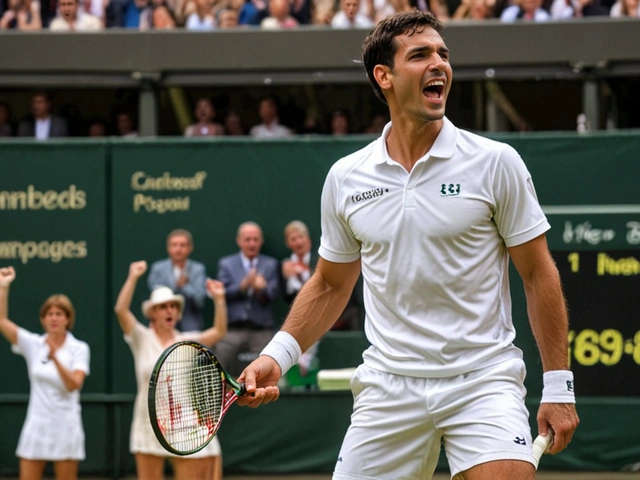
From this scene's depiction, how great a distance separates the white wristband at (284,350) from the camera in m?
4.56

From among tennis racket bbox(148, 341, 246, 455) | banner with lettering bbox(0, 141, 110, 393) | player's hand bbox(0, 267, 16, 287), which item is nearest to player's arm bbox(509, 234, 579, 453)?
tennis racket bbox(148, 341, 246, 455)

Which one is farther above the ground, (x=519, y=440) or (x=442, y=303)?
(x=442, y=303)

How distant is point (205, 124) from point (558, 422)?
29.8 ft

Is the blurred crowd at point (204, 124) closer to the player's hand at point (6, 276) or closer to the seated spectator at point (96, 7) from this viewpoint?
the seated spectator at point (96, 7)

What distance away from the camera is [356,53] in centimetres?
1278

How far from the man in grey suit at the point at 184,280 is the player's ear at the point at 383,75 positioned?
623 centimetres

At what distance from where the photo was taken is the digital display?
10250 mm

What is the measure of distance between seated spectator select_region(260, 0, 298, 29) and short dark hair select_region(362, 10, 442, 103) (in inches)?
338

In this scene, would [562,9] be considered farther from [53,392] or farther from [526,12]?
[53,392]

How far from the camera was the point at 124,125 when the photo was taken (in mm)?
13461

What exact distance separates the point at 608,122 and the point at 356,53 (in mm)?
2645

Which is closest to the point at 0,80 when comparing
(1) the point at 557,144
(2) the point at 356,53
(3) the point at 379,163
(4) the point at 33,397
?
(2) the point at 356,53

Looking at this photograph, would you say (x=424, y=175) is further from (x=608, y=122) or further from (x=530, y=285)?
(x=608, y=122)

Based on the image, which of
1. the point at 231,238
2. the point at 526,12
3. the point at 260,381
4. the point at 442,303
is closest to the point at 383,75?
the point at 442,303
